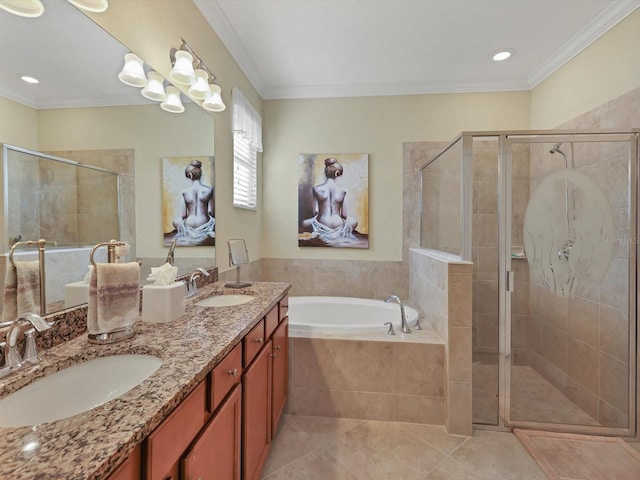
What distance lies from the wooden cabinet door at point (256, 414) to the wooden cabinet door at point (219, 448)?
0.08 metres

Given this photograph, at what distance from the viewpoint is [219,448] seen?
96cm

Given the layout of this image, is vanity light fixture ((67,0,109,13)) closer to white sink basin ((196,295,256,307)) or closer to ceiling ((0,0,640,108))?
ceiling ((0,0,640,108))

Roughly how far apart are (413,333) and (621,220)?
1469 mm

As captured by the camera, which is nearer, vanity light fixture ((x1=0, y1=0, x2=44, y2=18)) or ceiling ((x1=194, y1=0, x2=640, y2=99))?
vanity light fixture ((x1=0, y1=0, x2=44, y2=18))

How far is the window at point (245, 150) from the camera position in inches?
93.4

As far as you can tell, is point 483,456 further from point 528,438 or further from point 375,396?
point 375,396

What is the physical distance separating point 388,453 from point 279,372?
767mm

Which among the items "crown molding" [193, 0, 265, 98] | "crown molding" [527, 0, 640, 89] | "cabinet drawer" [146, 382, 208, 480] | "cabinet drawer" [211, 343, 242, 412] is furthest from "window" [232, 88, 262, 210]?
"crown molding" [527, 0, 640, 89]

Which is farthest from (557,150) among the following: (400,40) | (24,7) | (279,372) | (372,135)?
(24,7)

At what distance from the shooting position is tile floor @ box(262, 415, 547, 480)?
1547 millimetres

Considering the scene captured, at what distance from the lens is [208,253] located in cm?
195

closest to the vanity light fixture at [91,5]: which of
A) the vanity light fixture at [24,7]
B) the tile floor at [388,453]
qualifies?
the vanity light fixture at [24,7]

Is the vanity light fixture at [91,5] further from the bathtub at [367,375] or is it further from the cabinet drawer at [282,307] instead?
the bathtub at [367,375]

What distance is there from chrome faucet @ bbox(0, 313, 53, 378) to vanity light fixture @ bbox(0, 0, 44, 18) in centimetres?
→ 88
